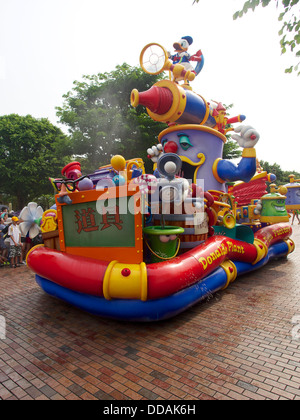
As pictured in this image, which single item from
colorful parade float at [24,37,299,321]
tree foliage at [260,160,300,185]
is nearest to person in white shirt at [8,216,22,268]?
colorful parade float at [24,37,299,321]

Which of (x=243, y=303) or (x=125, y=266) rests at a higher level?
(x=125, y=266)

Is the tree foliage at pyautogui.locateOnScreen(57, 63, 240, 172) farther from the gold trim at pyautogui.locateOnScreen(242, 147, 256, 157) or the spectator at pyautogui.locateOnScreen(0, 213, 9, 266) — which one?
the gold trim at pyautogui.locateOnScreen(242, 147, 256, 157)

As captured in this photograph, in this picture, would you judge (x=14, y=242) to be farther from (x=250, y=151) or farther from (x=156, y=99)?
(x=250, y=151)

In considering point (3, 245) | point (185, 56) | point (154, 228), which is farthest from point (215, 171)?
point (3, 245)

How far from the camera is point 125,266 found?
356cm

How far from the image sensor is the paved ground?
242 centimetres

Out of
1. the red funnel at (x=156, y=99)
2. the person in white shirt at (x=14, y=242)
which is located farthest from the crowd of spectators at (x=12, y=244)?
the red funnel at (x=156, y=99)

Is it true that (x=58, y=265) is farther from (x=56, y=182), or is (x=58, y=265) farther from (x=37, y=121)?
(x=37, y=121)

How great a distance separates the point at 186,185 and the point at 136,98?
2.48 meters

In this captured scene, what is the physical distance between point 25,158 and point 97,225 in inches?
814

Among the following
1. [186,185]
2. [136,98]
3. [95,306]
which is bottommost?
[95,306]

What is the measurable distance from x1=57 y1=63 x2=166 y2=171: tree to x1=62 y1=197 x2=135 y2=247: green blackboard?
11622 millimetres

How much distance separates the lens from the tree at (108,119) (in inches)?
619

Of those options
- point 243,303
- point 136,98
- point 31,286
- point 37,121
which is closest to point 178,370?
point 243,303
